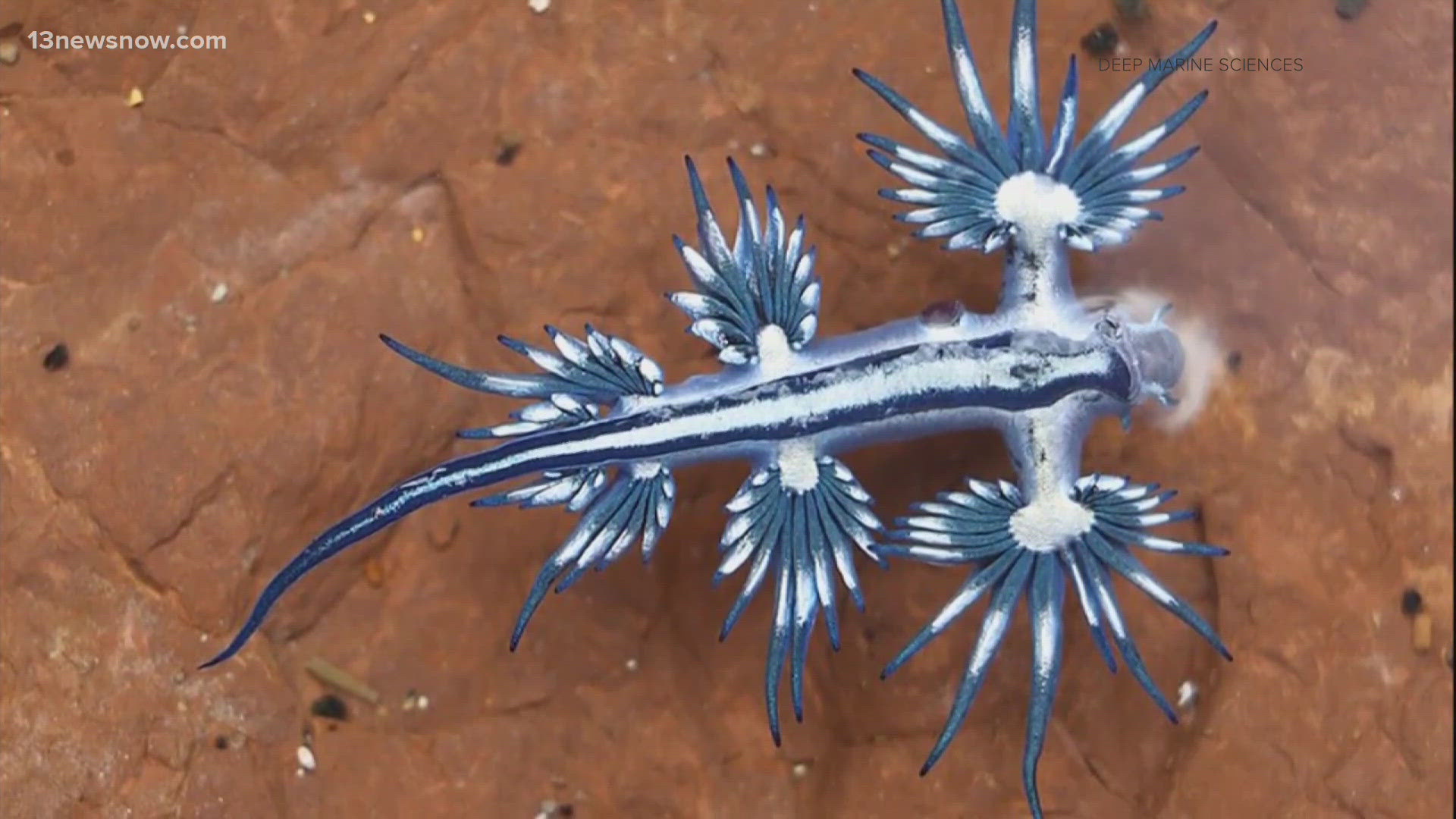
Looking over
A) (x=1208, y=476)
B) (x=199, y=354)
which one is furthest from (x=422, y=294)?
(x=1208, y=476)

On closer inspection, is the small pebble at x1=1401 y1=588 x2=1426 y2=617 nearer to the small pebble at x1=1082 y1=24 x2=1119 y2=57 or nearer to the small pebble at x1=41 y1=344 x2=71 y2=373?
the small pebble at x1=1082 y1=24 x2=1119 y2=57

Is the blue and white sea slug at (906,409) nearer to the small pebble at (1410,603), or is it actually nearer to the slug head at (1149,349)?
the slug head at (1149,349)

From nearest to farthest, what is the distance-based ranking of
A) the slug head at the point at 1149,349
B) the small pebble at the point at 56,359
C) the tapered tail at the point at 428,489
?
the tapered tail at the point at 428,489 → the slug head at the point at 1149,349 → the small pebble at the point at 56,359

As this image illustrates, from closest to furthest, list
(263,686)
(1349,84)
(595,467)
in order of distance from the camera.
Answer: (595,467) < (263,686) < (1349,84)

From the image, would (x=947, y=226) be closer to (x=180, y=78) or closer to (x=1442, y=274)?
(x=1442, y=274)
